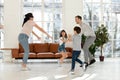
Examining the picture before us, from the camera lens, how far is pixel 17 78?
631 centimetres

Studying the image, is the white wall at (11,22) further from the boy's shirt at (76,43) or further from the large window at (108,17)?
the boy's shirt at (76,43)

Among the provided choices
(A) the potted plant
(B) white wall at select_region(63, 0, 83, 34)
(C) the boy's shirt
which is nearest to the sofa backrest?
(B) white wall at select_region(63, 0, 83, 34)

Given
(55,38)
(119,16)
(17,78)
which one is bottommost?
(17,78)

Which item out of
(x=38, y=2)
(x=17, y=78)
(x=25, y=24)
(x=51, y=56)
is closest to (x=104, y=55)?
(x=51, y=56)

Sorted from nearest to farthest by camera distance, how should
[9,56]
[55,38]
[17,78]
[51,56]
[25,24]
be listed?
[17,78]
[25,24]
[51,56]
[9,56]
[55,38]

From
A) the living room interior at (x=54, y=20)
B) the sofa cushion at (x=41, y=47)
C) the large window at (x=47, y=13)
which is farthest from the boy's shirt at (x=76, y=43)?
the large window at (x=47, y=13)

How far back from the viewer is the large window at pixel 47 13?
40.8 ft

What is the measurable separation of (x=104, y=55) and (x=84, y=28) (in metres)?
4.86

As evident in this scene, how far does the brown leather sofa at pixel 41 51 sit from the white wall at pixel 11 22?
27.3 inches

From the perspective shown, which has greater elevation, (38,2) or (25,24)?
(38,2)

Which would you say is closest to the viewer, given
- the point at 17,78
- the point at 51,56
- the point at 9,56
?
the point at 17,78

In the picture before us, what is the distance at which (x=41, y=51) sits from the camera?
11484 millimetres

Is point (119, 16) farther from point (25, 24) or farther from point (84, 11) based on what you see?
point (25, 24)

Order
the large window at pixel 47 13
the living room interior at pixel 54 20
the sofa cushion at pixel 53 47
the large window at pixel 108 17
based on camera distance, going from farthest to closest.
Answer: the large window at pixel 108 17
the large window at pixel 47 13
the living room interior at pixel 54 20
the sofa cushion at pixel 53 47
